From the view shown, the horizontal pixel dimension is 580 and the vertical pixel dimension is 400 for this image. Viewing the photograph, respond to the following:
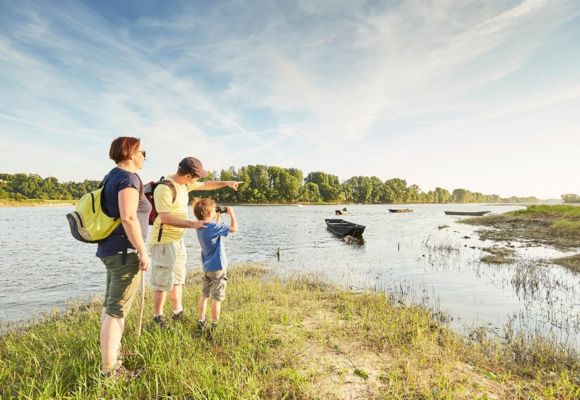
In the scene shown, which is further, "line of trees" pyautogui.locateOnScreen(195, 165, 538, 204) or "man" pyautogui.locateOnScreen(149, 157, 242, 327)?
"line of trees" pyautogui.locateOnScreen(195, 165, 538, 204)

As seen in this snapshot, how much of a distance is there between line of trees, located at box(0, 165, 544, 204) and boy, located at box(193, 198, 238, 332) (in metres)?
97.0

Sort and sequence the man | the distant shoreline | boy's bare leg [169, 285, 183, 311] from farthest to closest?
1. the distant shoreline
2. boy's bare leg [169, 285, 183, 311]
3. the man

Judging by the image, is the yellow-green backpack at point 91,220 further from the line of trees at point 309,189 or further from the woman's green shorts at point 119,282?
the line of trees at point 309,189

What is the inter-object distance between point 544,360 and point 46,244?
87.8 feet

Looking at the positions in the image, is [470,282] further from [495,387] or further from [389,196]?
[389,196]

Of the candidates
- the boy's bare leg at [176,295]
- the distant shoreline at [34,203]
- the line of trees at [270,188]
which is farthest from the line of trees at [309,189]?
the boy's bare leg at [176,295]

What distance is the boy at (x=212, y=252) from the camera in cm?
453

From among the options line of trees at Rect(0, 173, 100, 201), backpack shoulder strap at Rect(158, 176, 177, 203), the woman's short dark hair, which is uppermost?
line of trees at Rect(0, 173, 100, 201)

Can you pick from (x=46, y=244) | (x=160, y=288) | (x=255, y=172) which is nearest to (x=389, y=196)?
(x=255, y=172)

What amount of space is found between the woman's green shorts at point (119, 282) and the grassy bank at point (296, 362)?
29.6 inches

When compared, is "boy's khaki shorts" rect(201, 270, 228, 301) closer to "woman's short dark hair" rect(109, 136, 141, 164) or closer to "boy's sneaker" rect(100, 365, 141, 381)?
"boy's sneaker" rect(100, 365, 141, 381)

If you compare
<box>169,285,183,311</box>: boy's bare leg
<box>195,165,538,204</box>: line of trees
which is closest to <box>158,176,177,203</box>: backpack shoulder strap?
<box>169,285,183,311</box>: boy's bare leg

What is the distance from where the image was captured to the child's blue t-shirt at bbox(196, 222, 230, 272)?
4.61 m

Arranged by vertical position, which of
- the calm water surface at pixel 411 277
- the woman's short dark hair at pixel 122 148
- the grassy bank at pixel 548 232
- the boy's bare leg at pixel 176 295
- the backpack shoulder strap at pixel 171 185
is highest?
the woman's short dark hair at pixel 122 148
